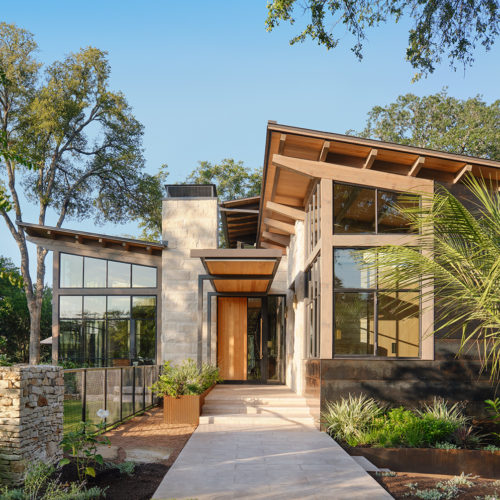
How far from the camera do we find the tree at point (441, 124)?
89.6 ft

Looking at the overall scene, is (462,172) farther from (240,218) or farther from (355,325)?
(240,218)

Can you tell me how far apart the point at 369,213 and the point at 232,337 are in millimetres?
7976

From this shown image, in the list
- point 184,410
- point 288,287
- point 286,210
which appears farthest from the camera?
point 288,287

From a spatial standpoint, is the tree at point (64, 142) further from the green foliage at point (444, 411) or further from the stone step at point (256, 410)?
the green foliage at point (444, 411)

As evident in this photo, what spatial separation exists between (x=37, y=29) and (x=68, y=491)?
22.9 metres

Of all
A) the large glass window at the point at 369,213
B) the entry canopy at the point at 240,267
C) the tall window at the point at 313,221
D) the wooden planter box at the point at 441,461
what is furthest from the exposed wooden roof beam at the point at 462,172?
the wooden planter box at the point at 441,461

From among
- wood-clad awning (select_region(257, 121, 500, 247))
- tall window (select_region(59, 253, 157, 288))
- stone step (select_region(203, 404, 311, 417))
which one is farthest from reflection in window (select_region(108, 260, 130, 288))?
wood-clad awning (select_region(257, 121, 500, 247))

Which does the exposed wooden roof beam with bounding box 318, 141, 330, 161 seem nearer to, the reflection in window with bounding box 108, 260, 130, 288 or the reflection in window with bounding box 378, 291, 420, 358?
the reflection in window with bounding box 378, 291, 420, 358

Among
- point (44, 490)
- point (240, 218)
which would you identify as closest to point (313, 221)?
point (44, 490)

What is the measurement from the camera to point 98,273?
56.8ft

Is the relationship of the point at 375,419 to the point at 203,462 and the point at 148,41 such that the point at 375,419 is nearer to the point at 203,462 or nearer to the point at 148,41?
the point at 203,462

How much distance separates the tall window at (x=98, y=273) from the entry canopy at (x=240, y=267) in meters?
2.69

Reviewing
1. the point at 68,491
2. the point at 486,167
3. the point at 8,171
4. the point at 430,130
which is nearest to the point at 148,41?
the point at 486,167

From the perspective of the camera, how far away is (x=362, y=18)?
20.7 feet
